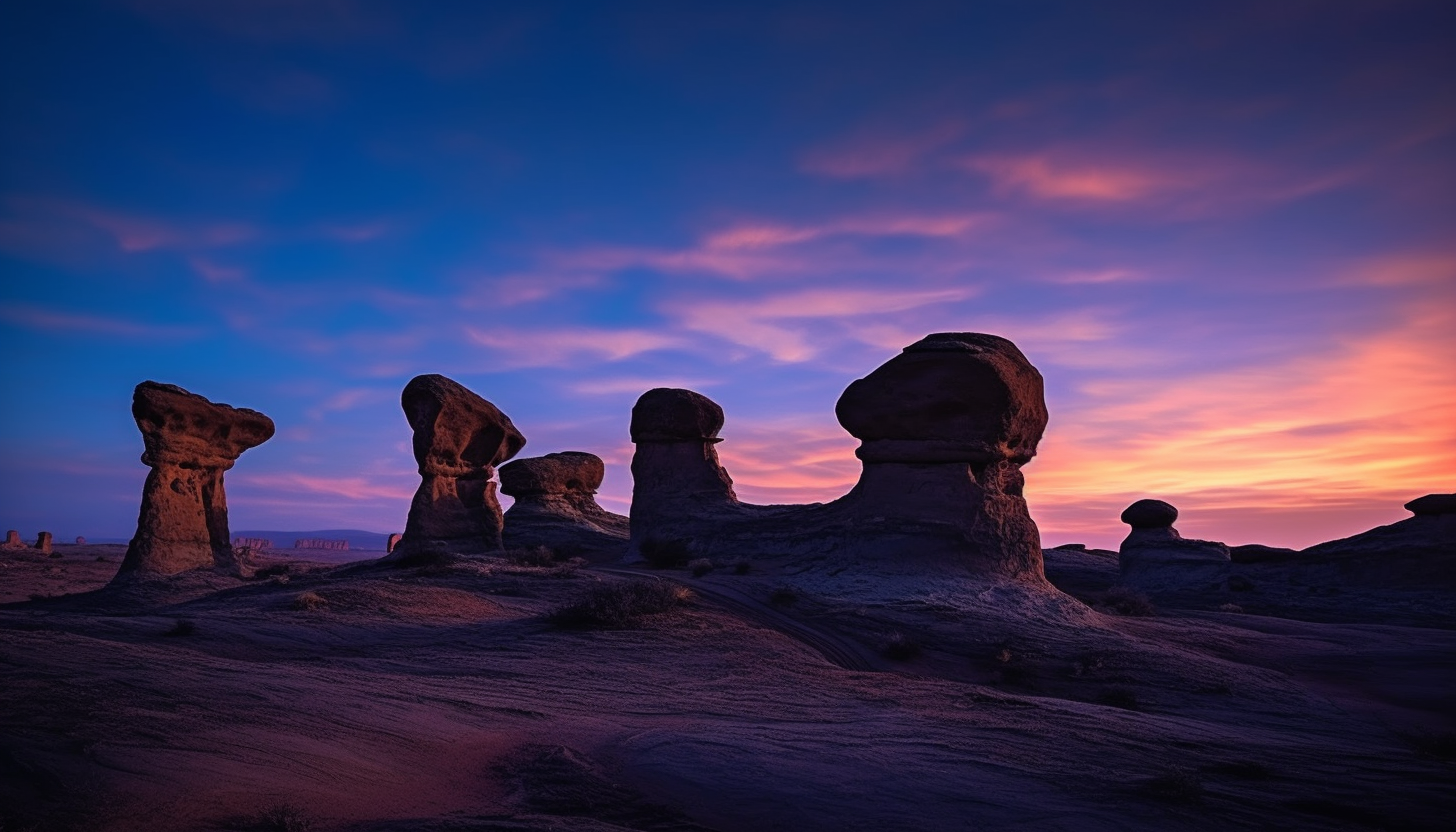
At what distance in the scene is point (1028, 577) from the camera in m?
16.7

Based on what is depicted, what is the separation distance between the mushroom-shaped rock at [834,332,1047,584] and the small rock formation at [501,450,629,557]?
1320 centimetres

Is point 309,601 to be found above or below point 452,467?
below

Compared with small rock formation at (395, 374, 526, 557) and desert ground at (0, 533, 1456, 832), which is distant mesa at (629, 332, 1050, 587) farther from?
small rock formation at (395, 374, 526, 557)

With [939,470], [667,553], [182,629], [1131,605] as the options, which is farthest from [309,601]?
[1131,605]

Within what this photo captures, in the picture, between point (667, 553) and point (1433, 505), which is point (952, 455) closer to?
point (667, 553)

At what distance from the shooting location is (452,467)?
25453 millimetres

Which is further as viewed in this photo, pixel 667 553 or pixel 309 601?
pixel 667 553

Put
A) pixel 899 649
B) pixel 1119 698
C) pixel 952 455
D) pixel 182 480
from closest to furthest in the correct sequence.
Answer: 1. pixel 1119 698
2. pixel 899 649
3. pixel 952 455
4. pixel 182 480

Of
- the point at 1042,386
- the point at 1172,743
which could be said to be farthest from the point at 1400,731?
the point at 1042,386

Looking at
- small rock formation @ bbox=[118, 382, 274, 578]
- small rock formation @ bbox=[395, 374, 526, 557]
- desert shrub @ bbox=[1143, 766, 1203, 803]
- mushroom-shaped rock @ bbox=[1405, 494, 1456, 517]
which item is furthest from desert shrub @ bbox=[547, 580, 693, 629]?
mushroom-shaped rock @ bbox=[1405, 494, 1456, 517]

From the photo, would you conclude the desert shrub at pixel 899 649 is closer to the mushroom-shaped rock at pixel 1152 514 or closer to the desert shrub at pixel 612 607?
the desert shrub at pixel 612 607

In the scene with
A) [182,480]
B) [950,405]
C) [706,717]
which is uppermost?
[950,405]

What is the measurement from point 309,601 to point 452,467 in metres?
12.9

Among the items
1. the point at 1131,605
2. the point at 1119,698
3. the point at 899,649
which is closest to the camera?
the point at 1119,698
